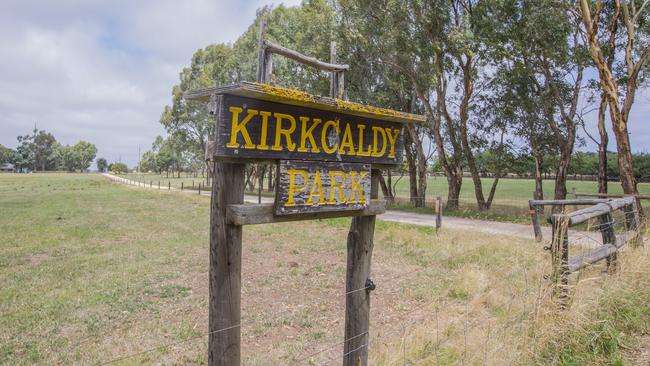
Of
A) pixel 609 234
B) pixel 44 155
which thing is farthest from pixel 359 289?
pixel 44 155

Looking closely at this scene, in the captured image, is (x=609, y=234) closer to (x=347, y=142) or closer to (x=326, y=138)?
(x=347, y=142)

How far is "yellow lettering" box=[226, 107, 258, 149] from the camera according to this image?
2.13 meters

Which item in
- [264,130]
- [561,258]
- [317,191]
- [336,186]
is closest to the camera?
Result: [264,130]

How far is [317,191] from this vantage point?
101 inches

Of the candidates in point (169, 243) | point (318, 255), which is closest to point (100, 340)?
point (318, 255)

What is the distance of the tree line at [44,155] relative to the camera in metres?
125

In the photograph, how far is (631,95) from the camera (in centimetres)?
1295

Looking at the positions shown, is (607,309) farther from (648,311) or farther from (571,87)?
(571,87)

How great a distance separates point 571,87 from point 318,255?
48.9 ft

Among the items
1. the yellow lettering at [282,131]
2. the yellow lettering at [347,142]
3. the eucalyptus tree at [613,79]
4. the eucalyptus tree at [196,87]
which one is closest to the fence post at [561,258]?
the yellow lettering at [347,142]

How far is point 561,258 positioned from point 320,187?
259 centimetres

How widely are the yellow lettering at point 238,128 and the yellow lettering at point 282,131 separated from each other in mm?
159

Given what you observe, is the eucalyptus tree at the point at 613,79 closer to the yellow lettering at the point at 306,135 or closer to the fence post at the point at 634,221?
the fence post at the point at 634,221

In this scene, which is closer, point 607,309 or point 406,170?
point 607,309
